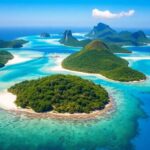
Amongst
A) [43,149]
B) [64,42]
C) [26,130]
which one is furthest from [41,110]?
[64,42]

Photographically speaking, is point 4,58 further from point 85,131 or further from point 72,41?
point 72,41

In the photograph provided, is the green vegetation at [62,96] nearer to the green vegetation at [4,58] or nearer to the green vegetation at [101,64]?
the green vegetation at [101,64]

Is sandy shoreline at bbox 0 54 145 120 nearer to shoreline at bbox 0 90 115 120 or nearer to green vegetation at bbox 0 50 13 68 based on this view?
shoreline at bbox 0 90 115 120

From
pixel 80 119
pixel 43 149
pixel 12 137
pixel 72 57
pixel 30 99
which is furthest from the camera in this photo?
Answer: pixel 72 57

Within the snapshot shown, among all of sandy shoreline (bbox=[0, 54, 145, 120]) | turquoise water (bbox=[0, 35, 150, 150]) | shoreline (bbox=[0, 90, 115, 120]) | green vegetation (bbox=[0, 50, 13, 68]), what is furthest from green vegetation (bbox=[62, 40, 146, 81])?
shoreline (bbox=[0, 90, 115, 120])

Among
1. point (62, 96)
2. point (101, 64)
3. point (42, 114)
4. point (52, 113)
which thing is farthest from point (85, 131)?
point (101, 64)

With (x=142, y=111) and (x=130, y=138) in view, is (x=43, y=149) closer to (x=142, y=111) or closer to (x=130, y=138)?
(x=130, y=138)
